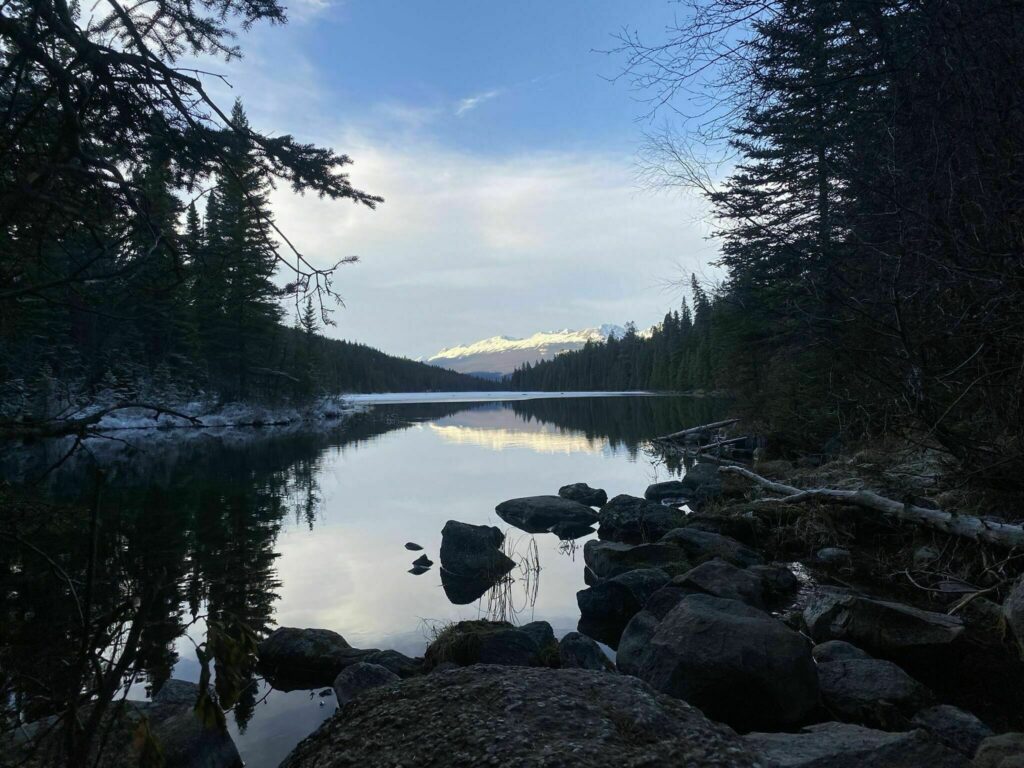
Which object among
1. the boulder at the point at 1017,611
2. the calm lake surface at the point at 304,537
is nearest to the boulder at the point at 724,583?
the calm lake surface at the point at 304,537

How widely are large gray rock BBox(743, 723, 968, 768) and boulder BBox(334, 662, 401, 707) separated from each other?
131 inches

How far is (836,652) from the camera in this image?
512 centimetres

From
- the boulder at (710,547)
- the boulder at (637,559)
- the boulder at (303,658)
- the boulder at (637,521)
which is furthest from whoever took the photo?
the boulder at (637,521)

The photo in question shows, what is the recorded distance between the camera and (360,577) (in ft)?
31.8

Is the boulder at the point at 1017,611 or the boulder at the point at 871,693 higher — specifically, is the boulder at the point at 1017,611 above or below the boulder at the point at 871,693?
above

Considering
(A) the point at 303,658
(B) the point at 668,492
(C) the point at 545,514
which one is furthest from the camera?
(B) the point at 668,492

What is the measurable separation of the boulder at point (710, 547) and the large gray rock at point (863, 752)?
5.59 metres

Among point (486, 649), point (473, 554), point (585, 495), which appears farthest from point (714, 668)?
point (585, 495)

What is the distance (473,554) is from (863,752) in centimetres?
706

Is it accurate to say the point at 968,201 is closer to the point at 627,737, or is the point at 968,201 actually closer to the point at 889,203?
the point at 889,203

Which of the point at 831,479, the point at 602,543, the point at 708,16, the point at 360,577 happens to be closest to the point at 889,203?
the point at 708,16

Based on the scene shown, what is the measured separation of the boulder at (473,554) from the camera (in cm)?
934

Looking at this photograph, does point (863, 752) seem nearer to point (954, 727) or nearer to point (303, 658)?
point (954, 727)

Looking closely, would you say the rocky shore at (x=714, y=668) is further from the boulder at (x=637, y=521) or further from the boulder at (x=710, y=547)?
the boulder at (x=637, y=521)
